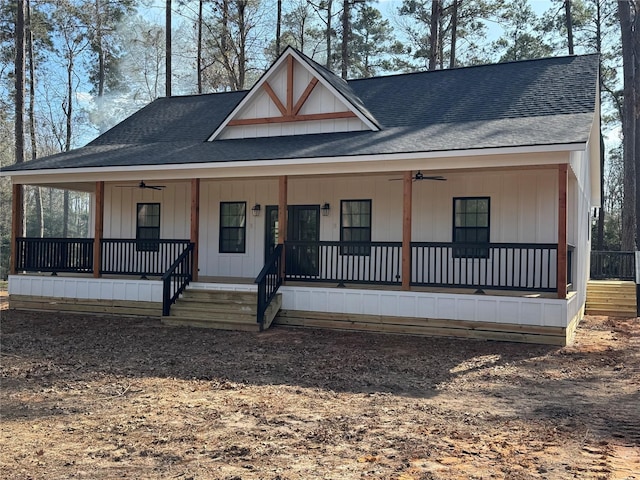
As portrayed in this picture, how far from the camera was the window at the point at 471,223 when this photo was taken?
12930mm

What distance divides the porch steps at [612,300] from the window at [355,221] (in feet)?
22.6

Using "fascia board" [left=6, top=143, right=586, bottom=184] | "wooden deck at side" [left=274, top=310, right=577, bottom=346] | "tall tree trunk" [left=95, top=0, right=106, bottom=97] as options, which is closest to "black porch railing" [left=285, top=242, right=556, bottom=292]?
"wooden deck at side" [left=274, top=310, right=577, bottom=346]

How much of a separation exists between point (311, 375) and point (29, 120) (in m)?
31.4

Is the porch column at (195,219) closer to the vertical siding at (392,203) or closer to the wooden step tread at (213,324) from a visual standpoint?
the wooden step tread at (213,324)

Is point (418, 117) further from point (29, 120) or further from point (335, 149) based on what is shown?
point (29, 120)

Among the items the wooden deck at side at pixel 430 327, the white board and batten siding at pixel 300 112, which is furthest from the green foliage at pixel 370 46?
the wooden deck at side at pixel 430 327

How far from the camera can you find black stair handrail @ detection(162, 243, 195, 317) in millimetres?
12352

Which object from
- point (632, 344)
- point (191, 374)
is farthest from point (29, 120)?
point (632, 344)

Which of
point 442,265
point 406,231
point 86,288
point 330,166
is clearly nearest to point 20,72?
point 86,288

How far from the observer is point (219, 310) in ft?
39.1

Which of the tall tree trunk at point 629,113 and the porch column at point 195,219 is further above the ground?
the tall tree trunk at point 629,113

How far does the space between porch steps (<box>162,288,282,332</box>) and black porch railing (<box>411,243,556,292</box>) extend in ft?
10.6

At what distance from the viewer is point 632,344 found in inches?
429

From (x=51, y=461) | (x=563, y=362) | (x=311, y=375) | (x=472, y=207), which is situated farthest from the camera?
(x=472, y=207)
